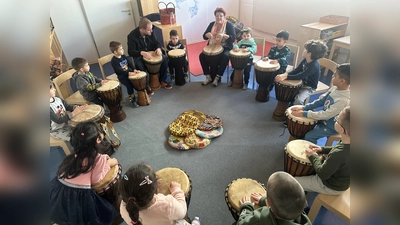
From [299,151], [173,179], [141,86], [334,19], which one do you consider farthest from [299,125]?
[334,19]

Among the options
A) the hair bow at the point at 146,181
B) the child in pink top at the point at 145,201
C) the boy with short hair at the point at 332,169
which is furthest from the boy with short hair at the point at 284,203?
the hair bow at the point at 146,181

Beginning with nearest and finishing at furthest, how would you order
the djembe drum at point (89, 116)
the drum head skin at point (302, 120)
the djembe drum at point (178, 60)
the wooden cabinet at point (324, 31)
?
the drum head skin at point (302, 120), the djembe drum at point (89, 116), the djembe drum at point (178, 60), the wooden cabinet at point (324, 31)

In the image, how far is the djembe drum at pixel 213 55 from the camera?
4.05 meters

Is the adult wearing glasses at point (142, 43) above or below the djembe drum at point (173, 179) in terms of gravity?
above

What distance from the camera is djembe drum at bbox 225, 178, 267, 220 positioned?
1.63 m

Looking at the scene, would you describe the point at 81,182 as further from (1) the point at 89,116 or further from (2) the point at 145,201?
(1) the point at 89,116

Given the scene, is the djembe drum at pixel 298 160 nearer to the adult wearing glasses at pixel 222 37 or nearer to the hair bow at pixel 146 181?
the hair bow at pixel 146 181

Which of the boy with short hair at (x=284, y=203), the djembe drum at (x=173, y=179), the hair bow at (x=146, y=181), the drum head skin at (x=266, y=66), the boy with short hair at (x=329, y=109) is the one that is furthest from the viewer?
the drum head skin at (x=266, y=66)

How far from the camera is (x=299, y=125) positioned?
7.89 feet

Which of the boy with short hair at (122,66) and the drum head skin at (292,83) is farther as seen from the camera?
the boy with short hair at (122,66)

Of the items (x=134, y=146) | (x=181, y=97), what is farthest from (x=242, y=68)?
(x=134, y=146)

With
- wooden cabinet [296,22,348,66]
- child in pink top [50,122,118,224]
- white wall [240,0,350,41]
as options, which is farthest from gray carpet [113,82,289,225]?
white wall [240,0,350,41]

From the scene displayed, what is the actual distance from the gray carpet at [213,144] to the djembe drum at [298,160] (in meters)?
0.56

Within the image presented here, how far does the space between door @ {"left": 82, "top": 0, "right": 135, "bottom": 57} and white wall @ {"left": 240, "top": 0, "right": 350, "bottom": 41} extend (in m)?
3.39
